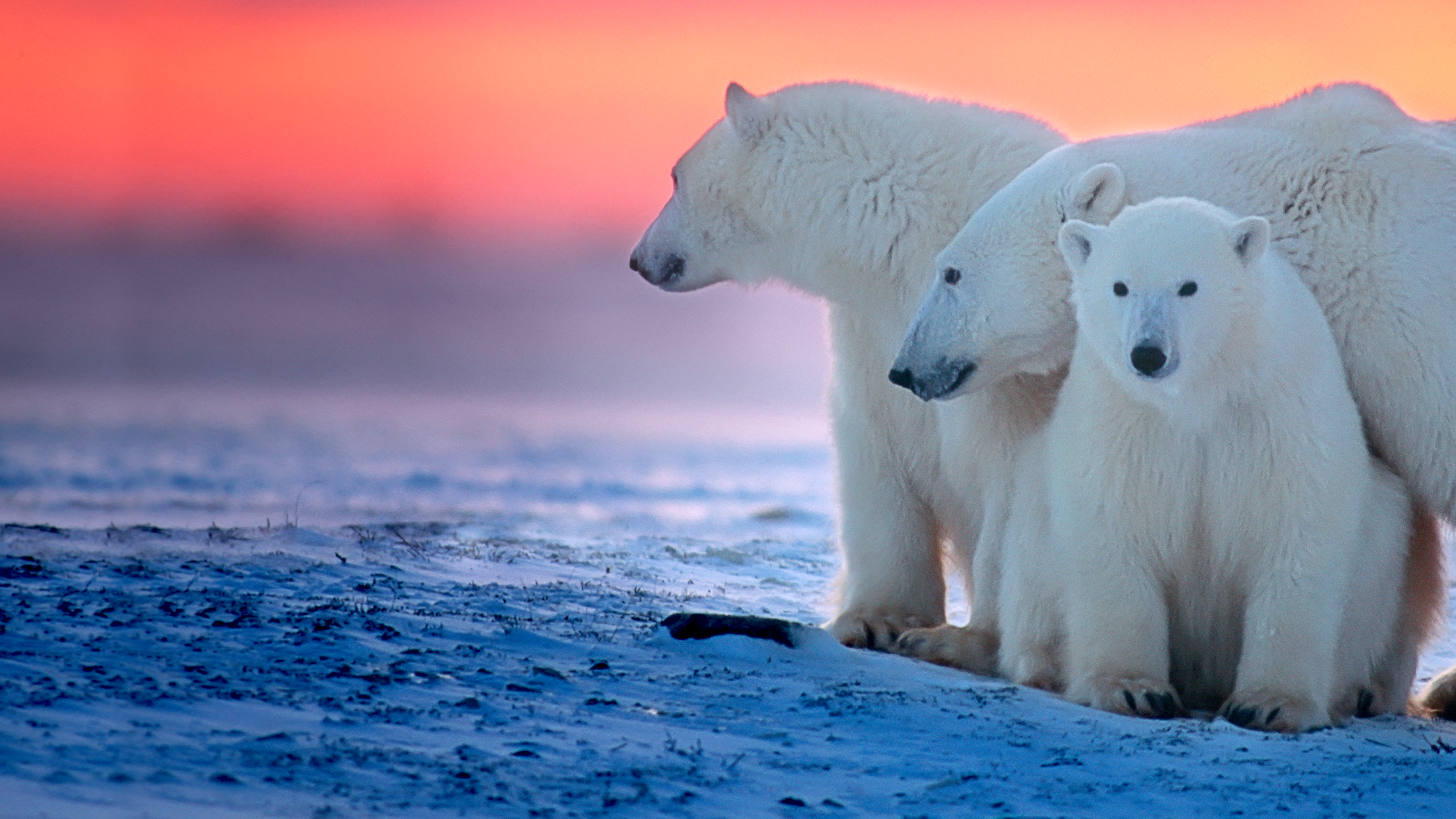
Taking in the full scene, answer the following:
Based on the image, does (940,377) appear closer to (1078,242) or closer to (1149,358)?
(1078,242)

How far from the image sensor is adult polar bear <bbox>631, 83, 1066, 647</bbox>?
589 centimetres

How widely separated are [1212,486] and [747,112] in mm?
2668

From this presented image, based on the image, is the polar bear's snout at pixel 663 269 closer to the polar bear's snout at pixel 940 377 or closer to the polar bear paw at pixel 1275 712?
the polar bear's snout at pixel 940 377

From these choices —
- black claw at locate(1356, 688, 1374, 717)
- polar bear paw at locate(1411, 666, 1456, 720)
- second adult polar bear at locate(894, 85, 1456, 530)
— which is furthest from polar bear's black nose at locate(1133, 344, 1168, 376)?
polar bear paw at locate(1411, 666, 1456, 720)

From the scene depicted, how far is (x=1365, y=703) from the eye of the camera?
5094mm

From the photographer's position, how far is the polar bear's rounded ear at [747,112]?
623 cm

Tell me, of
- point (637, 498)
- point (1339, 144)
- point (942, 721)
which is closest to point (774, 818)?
point (942, 721)

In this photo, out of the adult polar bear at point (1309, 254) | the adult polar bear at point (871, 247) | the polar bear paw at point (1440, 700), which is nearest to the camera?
the adult polar bear at point (1309, 254)

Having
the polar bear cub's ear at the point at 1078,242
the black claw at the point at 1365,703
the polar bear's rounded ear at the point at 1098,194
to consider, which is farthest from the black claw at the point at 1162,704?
the polar bear's rounded ear at the point at 1098,194

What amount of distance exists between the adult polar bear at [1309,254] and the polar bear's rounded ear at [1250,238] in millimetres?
770

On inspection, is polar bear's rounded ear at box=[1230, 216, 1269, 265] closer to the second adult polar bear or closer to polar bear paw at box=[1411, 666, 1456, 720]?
the second adult polar bear

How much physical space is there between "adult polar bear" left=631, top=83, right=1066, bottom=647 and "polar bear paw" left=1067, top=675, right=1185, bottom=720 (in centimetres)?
98

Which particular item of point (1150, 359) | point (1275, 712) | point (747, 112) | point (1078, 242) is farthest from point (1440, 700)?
point (747, 112)

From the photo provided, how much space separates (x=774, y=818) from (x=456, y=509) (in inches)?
445
